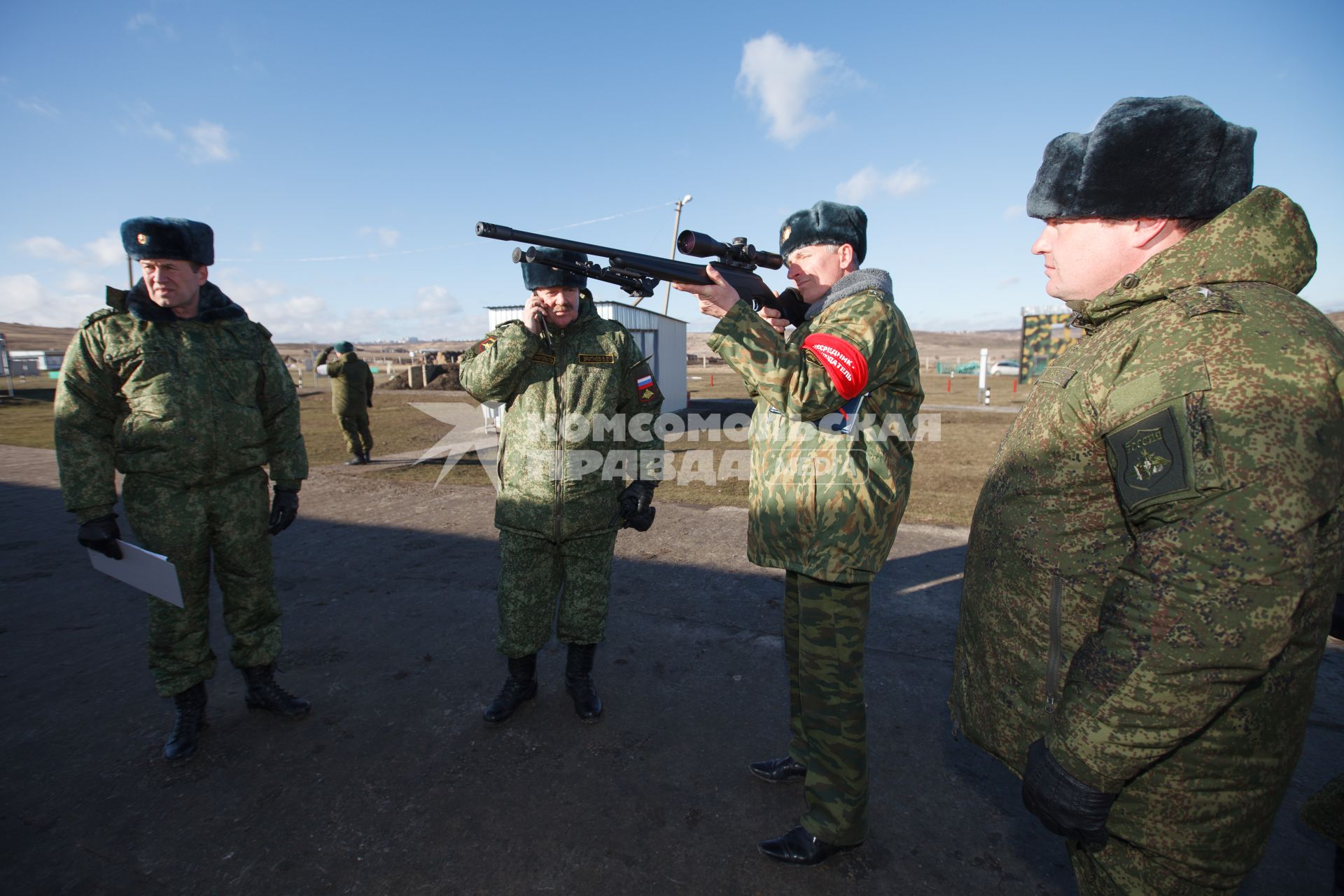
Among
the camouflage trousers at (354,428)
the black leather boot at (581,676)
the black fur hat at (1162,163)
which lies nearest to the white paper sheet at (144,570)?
the black leather boot at (581,676)

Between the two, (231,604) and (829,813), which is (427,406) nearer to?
(231,604)

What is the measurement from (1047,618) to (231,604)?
10.3 ft

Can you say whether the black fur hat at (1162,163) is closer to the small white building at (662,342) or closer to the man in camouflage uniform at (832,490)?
the man in camouflage uniform at (832,490)

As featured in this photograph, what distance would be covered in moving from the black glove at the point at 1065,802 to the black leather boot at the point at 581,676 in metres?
2.03

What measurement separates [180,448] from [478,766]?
176cm

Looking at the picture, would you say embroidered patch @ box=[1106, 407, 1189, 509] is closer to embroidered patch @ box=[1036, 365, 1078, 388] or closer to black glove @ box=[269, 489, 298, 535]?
embroidered patch @ box=[1036, 365, 1078, 388]

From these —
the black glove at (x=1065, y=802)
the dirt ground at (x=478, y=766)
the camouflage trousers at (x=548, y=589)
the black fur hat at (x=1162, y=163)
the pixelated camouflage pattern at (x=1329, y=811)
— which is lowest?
the dirt ground at (x=478, y=766)

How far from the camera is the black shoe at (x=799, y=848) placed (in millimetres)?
1978

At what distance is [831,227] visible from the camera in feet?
6.66

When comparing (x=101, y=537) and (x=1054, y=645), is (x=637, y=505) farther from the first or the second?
(x=101, y=537)

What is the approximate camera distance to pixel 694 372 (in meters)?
42.8

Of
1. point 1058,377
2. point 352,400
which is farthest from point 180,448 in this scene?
point 352,400

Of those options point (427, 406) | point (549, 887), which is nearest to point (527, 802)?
point (549, 887)

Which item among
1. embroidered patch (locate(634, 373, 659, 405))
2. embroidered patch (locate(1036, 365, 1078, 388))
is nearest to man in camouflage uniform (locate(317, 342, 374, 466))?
embroidered patch (locate(634, 373, 659, 405))
